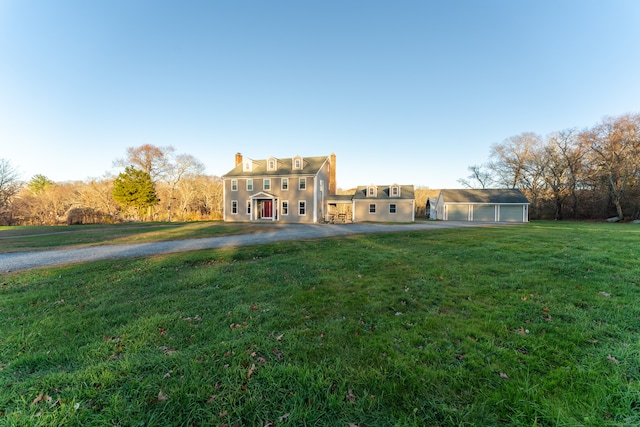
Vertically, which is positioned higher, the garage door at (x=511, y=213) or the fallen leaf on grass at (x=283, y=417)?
the garage door at (x=511, y=213)

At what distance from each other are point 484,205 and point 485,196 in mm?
1539

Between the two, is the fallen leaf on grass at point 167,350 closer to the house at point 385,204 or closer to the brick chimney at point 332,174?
the house at point 385,204

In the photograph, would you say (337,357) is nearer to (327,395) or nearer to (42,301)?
(327,395)

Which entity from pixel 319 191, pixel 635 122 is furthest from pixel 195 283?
pixel 635 122

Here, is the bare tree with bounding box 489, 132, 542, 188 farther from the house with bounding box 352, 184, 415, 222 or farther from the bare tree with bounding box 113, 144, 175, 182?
the bare tree with bounding box 113, 144, 175, 182

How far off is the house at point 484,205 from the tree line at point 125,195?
106ft

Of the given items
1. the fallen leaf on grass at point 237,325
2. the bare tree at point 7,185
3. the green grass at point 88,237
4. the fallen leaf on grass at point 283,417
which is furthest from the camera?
the bare tree at point 7,185

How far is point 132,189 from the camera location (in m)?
29.8

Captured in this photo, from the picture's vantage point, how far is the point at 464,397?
241 centimetres

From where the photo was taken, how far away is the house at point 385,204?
30031 mm

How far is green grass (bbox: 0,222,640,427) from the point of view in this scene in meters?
2.30

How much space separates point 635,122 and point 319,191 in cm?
3723

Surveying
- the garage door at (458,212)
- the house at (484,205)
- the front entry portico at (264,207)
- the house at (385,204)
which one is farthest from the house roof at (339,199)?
the garage door at (458,212)

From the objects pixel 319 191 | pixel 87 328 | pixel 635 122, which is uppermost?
pixel 635 122
